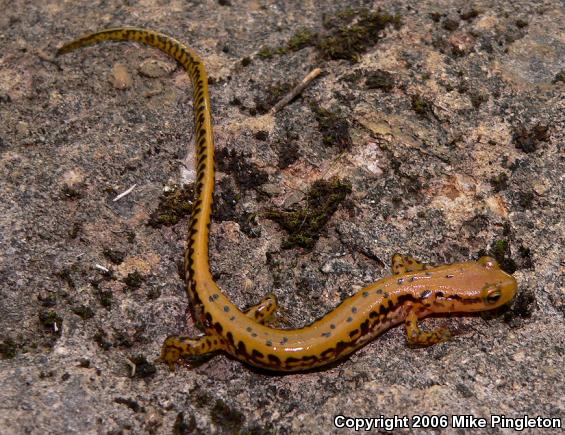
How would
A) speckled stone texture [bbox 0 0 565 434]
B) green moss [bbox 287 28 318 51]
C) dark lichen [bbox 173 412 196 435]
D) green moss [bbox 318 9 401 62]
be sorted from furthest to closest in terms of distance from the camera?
1. green moss [bbox 287 28 318 51]
2. green moss [bbox 318 9 401 62]
3. speckled stone texture [bbox 0 0 565 434]
4. dark lichen [bbox 173 412 196 435]

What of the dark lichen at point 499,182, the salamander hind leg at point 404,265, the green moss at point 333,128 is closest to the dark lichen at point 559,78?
the dark lichen at point 499,182

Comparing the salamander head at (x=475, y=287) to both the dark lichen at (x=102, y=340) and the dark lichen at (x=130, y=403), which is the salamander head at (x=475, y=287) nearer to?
the dark lichen at (x=130, y=403)

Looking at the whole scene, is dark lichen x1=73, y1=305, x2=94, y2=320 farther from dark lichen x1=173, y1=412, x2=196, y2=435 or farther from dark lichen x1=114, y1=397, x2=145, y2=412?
dark lichen x1=173, y1=412, x2=196, y2=435

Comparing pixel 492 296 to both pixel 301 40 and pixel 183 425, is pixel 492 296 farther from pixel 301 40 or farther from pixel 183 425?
pixel 301 40

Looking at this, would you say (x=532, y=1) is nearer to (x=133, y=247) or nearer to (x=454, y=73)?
(x=454, y=73)

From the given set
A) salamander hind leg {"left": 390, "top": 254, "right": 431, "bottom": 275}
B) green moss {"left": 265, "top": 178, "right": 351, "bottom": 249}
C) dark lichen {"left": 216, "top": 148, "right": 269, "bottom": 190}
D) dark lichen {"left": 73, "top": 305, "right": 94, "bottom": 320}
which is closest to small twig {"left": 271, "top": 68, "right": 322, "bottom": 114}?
dark lichen {"left": 216, "top": 148, "right": 269, "bottom": 190}

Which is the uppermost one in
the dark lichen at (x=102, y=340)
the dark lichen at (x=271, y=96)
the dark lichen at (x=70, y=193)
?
the dark lichen at (x=271, y=96)

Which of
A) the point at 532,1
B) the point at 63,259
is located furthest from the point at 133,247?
the point at 532,1
